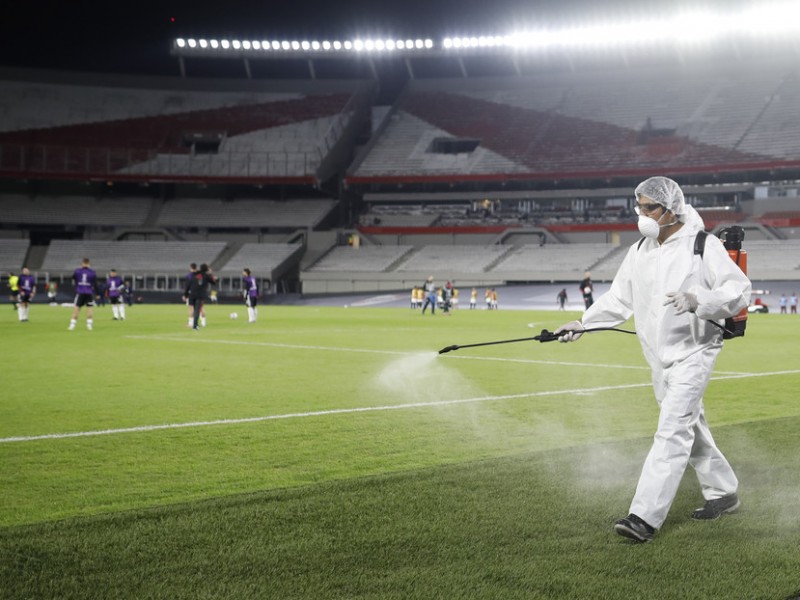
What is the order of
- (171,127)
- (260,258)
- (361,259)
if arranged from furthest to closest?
(171,127), (361,259), (260,258)

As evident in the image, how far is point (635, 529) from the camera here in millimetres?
5043

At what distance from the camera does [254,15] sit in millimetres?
70562

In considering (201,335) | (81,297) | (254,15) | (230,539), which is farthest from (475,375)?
(254,15)

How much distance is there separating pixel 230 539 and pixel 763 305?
48936 mm

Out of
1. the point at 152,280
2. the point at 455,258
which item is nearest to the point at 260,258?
the point at 152,280

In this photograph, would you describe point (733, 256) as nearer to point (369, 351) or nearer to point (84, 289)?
point (369, 351)

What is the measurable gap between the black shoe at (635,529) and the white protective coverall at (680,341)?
1.4 inches

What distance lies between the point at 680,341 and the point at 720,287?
1.39ft

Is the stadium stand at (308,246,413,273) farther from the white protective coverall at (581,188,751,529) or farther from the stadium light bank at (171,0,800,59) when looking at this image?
the white protective coverall at (581,188,751,529)

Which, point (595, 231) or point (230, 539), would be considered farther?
point (595, 231)

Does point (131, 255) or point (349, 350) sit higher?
point (131, 255)

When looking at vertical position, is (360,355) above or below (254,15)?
below

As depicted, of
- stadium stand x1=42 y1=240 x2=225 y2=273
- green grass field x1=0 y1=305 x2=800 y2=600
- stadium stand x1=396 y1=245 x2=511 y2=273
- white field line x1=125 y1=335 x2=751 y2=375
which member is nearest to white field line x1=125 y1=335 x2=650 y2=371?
white field line x1=125 y1=335 x2=751 y2=375

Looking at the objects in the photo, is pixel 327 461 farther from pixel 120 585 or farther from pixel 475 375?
pixel 475 375
